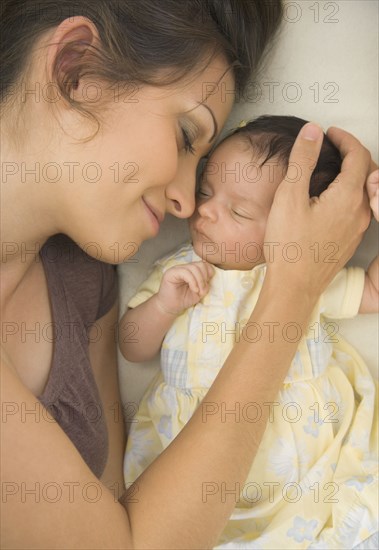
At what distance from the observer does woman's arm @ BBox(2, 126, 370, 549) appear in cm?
102

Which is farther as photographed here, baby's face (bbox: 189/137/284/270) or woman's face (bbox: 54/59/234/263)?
baby's face (bbox: 189/137/284/270)

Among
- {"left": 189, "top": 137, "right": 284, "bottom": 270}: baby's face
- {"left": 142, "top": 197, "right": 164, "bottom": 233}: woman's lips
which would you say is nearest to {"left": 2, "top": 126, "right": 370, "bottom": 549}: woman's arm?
{"left": 189, "top": 137, "right": 284, "bottom": 270}: baby's face

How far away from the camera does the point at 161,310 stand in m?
1.43

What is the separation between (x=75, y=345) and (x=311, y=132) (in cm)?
61

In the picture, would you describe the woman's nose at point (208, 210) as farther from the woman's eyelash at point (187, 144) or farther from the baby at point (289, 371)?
the woman's eyelash at point (187, 144)

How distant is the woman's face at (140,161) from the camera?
113 cm

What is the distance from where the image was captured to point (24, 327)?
1295 millimetres

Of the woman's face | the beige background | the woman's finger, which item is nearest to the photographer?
the woman's face

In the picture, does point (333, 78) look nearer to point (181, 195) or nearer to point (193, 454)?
point (181, 195)

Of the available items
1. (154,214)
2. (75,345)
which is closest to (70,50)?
(154,214)

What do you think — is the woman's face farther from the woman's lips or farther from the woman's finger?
the woman's finger

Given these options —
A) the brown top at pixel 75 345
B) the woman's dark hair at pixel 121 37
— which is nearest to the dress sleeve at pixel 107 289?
the brown top at pixel 75 345

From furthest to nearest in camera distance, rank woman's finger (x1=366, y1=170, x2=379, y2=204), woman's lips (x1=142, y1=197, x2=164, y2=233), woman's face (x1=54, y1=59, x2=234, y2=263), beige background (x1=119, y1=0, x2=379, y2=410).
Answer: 1. beige background (x1=119, y1=0, x2=379, y2=410)
2. woman's finger (x1=366, y1=170, x2=379, y2=204)
3. woman's lips (x1=142, y1=197, x2=164, y2=233)
4. woman's face (x1=54, y1=59, x2=234, y2=263)

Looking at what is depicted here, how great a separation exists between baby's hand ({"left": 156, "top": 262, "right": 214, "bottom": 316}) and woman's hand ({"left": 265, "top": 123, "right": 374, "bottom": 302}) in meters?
0.17
